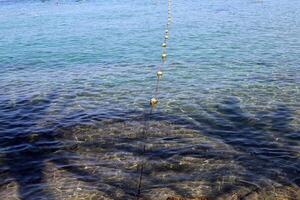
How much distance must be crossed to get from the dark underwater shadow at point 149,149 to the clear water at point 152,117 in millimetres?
45

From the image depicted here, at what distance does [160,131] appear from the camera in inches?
699

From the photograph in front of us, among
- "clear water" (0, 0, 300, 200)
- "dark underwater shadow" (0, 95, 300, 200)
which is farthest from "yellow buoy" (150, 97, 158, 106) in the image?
"dark underwater shadow" (0, 95, 300, 200)

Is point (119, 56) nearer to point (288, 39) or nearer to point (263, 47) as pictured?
point (263, 47)

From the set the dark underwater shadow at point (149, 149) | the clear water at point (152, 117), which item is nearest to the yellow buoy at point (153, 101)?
the clear water at point (152, 117)

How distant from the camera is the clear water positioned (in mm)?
13828

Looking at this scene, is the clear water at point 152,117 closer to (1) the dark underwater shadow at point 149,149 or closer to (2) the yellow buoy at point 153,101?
(1) the dark underwater shadow at point 149,149

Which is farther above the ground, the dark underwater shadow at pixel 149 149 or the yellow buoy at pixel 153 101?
the yellow buoy at pixel 153 101

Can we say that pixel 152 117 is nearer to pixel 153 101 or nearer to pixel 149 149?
pixel 153 101

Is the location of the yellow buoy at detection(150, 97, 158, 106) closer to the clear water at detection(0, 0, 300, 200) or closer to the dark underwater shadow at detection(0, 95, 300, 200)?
the clear water at detection(0, 0, 300, 200)

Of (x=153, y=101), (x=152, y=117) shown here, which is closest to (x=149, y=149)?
(x=152, y=117)

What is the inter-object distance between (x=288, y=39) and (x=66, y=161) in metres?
28.5

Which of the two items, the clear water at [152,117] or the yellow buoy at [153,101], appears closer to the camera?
the clear water at [152,117]

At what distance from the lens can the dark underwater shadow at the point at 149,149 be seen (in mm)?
13789

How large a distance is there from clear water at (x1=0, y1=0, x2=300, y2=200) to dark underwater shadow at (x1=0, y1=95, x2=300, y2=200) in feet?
0.15
